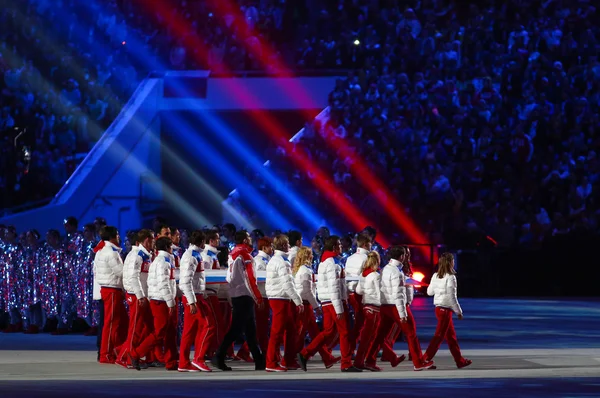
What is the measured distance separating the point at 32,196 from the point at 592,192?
43.9 ft

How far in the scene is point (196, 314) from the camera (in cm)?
1506

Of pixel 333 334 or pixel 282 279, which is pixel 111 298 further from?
pixel 333 334

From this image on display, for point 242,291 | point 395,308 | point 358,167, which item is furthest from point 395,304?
point 358,167

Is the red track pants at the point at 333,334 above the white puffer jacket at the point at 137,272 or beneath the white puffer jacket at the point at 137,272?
beneath

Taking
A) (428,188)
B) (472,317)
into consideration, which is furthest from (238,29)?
(472,317)

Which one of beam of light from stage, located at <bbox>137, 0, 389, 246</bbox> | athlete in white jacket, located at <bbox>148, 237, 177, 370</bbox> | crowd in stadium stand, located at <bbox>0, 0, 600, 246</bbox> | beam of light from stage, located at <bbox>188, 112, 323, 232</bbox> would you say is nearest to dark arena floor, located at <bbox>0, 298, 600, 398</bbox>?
athlete in white jacket, located at <bbox>148, 237, 177, 370</bbox>

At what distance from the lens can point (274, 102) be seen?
113ft

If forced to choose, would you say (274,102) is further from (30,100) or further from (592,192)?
(592,192)

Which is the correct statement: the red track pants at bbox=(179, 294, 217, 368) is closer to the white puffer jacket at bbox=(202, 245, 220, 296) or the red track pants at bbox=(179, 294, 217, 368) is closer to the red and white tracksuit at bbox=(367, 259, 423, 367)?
the white puffer jacket at bbox=(202, 245, 220, 296)

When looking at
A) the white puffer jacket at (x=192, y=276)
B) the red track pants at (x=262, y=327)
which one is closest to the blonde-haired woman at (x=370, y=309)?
the red track pants at (x=262, y=327)

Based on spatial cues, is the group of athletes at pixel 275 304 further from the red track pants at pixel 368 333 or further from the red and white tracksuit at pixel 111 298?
the red and white tracksuit at pixel 111 298

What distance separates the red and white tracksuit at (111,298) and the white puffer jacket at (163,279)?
1187 mm

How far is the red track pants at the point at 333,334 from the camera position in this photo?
15.0 meters

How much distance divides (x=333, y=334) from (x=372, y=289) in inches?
28.2
